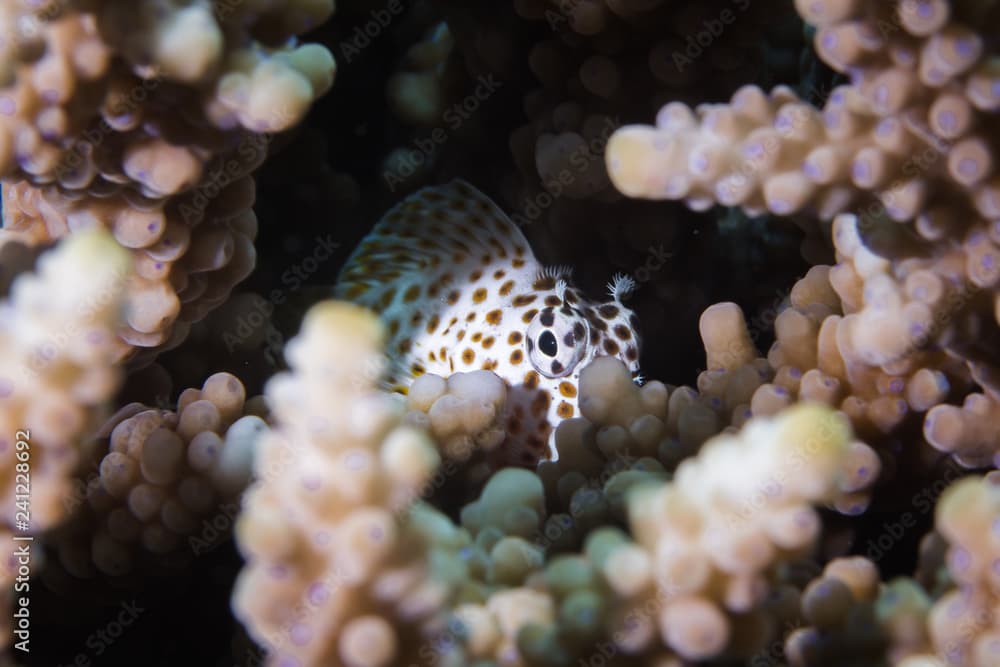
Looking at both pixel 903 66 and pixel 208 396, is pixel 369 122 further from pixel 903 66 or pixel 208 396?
pixel 903 66

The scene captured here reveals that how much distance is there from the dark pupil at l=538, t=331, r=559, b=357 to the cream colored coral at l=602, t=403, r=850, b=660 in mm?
2552

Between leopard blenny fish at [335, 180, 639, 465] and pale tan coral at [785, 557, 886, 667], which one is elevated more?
pale tan coral at [785, 557, 886, 667]

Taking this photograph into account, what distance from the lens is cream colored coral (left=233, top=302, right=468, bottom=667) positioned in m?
1.16

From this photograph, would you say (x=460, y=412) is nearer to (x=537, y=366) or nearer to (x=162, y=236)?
(x=162, y=236)

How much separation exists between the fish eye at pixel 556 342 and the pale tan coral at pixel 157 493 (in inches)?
71.6

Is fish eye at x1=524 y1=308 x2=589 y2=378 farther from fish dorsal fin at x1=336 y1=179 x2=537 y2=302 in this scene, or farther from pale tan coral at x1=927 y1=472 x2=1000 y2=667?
pale tan coral at x1=927 y1=472 x2=1000 y2=667

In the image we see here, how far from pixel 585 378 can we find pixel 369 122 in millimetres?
2467

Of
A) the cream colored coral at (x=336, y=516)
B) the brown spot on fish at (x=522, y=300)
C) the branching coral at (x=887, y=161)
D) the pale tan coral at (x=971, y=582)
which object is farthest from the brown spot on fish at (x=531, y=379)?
the cream colored coral at (x=336, y=516)

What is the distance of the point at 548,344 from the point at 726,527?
267 cm

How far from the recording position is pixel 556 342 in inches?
152

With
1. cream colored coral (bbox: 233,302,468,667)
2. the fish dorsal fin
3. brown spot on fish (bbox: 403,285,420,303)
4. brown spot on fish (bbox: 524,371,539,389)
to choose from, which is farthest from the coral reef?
brown spot on fish (bbox: 403,285,420,303)

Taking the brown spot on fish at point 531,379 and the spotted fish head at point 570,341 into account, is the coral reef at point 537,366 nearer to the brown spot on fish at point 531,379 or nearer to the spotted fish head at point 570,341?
the spotted fish head at point 570,341

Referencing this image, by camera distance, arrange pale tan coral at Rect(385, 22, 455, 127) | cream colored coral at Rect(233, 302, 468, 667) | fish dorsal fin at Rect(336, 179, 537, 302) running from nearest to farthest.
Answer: cream colored coral at Rect(233, 302, 468, 667)
pale tan coral at Rect(385, 22, 455, 127)
fish dorsal fin at Rect(336, 179, 537, 302)

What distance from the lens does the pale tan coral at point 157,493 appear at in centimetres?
219
